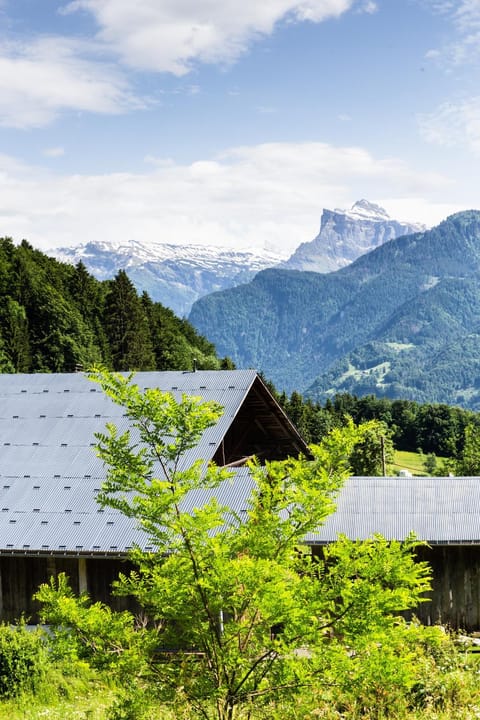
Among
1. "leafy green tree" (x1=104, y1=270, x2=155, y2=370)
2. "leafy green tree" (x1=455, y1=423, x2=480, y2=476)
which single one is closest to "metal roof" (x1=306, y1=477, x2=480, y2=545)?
"leafy green tree" (x1=455, y1=423, x2=480, y2=476)

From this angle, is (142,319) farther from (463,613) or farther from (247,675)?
(247,675)

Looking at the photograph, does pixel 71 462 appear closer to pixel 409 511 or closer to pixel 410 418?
pixel 409 511

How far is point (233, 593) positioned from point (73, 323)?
70.6 m

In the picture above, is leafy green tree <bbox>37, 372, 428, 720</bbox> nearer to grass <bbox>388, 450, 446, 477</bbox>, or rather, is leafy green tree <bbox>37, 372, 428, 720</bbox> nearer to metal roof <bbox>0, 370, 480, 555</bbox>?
metal roof <bbox>0, 370, 480, 555</bbox>

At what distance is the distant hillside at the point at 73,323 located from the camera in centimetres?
7325

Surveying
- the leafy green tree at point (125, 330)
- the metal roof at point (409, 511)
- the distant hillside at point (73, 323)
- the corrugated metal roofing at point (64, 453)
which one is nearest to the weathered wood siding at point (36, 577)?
the corrugated metal roofing at point (64, 453)

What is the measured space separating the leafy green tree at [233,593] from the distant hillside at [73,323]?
59780 mm

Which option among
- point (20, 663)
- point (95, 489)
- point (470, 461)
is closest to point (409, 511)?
point (95, 489)

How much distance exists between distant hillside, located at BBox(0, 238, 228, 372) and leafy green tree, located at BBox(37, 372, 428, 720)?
196 feet

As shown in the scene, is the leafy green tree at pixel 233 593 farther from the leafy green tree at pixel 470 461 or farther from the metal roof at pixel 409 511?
Answer: the leafy green tree at pixel 470 461

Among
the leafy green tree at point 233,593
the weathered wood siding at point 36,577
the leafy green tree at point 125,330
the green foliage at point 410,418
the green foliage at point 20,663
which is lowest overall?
the green foliage at point 20,663

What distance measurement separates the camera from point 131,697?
8.72m

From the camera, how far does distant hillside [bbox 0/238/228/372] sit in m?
73.2

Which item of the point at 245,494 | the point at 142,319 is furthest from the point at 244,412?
the point at 142,319
